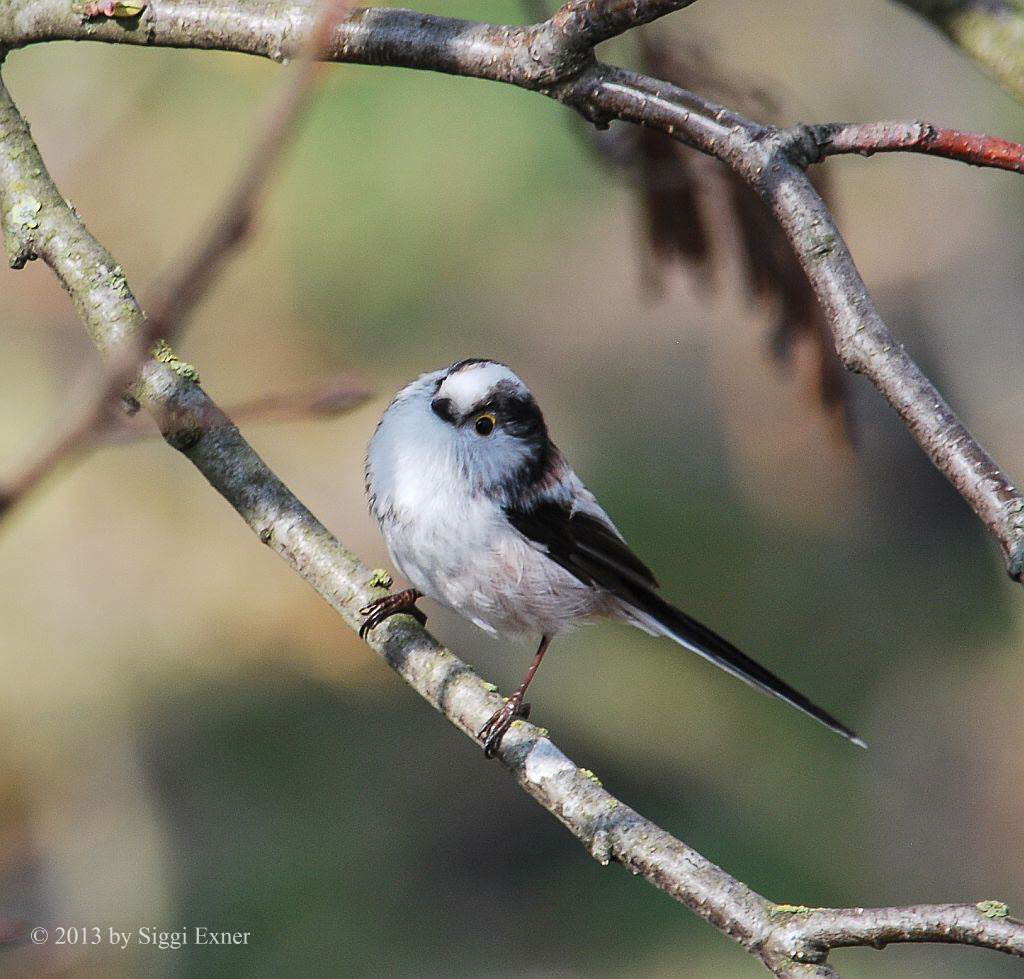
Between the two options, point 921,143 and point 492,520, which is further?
point 492,520

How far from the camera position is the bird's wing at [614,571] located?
102 inches

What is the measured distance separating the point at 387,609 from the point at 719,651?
29.9 inches

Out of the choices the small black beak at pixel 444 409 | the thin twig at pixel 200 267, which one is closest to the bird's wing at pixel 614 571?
the small black beak at pixel 444 409

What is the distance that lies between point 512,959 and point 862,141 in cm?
328

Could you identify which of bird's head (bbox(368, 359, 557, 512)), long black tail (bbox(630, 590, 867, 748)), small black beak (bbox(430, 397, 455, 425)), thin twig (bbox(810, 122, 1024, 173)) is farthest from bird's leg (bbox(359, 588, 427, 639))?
thin twig (bbox(810, 122, 1024, 173))

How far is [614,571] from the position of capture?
9.03 ft

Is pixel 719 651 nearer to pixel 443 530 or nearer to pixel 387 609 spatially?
pixel 443 530

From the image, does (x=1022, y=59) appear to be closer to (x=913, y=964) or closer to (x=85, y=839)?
(x=913, y=964)

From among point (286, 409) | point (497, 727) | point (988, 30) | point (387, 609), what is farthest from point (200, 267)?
point (988, 30)

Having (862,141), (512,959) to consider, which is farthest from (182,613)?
(862,141)

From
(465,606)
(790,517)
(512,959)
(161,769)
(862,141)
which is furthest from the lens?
(790,517)

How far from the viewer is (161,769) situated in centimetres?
445

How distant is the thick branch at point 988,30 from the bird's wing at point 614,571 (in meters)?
1.30

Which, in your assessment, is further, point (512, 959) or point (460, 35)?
point (512, 959)
